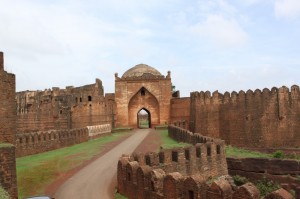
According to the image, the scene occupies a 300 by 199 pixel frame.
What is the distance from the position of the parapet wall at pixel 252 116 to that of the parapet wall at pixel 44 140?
1070 centimetres

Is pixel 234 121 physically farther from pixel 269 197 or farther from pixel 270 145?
pixel 269 197

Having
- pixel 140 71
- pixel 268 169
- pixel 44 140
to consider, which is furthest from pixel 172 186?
pixel 140 71

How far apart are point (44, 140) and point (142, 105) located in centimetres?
2249

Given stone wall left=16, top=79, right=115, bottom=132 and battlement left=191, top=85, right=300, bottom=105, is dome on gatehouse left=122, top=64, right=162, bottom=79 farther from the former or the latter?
battlement left=191, top=85, right=300, bottom=105

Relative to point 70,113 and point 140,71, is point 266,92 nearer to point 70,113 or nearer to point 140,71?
point 140,71

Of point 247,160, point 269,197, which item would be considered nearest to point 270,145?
point 247,160

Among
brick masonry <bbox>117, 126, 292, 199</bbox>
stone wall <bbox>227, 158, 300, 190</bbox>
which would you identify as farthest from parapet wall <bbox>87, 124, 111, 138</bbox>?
stone wall <bbox>227, 158, 300, 190</bbox>

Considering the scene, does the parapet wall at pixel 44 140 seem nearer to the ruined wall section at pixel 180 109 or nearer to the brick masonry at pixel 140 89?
the brick masonry at pixel 140 89

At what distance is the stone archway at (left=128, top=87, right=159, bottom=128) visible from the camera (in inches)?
1724

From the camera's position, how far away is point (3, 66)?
45.2 feet

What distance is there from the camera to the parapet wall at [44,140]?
2009 centimetres

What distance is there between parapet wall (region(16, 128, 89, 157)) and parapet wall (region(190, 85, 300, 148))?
35.1 feet

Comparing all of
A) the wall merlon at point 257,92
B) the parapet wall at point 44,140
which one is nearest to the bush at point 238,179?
the wall merlon at point 257,92

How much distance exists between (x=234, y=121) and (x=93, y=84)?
2320 cm
